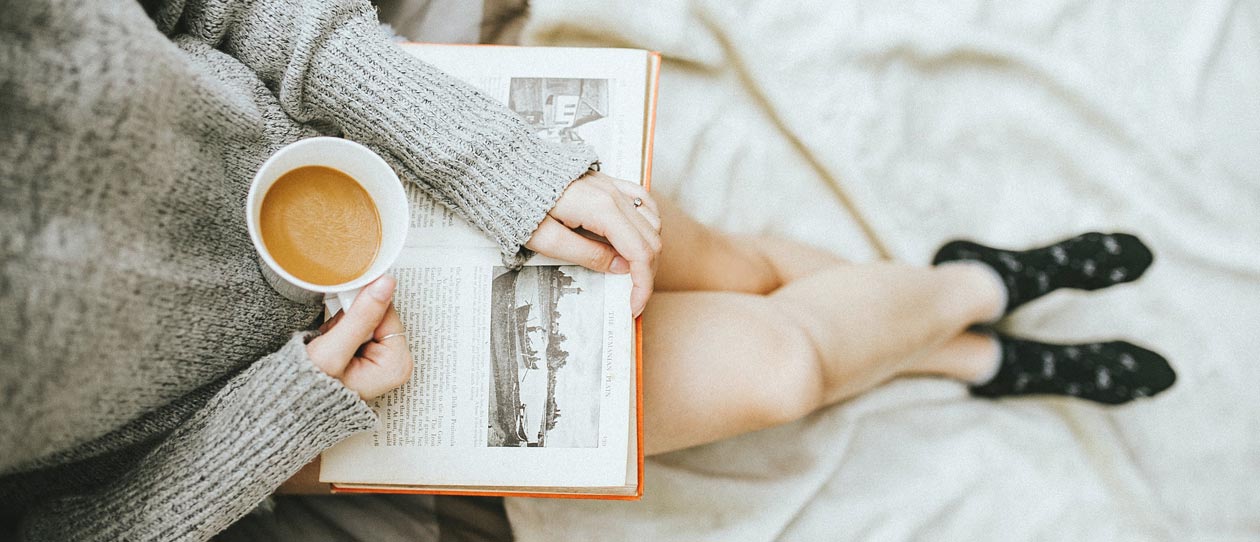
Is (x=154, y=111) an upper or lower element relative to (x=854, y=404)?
upper

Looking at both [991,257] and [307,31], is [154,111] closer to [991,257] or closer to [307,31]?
[307,31]

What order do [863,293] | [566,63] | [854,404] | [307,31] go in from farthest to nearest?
[854,404] → [863,293] → [566,63] → [307,31]

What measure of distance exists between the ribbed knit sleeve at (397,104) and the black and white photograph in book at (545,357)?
0.04 m

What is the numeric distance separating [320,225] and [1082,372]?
2.95 ft

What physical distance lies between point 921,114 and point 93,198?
0.92m

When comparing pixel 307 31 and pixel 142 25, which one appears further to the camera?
pixel 307 31

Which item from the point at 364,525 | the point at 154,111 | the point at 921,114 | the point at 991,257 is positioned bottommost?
the point at 364,525

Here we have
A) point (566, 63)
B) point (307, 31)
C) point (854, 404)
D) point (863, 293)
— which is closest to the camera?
point (307, 31)

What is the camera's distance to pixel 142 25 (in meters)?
0.46

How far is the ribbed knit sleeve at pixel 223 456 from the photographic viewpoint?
535 millimetres

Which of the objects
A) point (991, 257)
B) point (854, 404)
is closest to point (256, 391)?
point (854, 404)

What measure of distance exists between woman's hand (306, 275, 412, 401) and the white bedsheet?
1.45 ft

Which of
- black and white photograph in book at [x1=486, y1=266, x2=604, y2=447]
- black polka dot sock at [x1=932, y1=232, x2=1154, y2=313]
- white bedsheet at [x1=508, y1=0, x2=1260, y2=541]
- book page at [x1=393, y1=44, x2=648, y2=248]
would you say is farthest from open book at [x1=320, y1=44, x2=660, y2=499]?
black polka dot sock at [x1=932, y1=232, x2=1154, y2=313]

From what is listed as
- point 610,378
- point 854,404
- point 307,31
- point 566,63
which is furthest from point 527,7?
point 854,404
